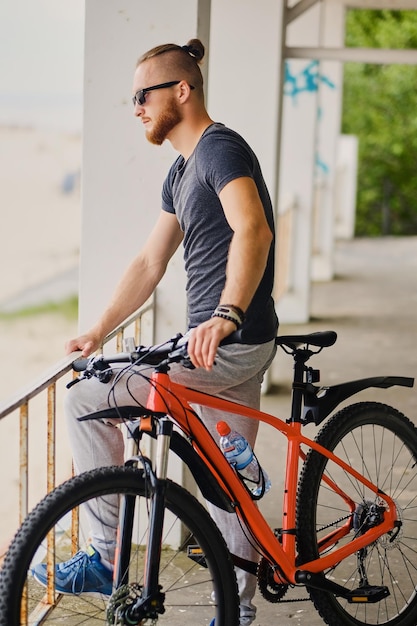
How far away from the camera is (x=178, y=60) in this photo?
8.70ft

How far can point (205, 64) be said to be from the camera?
3713mm

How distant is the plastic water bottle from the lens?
2.57m

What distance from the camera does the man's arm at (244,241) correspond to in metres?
2.40

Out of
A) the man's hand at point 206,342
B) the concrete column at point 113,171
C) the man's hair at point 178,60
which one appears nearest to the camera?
the man's hand at point 206,342

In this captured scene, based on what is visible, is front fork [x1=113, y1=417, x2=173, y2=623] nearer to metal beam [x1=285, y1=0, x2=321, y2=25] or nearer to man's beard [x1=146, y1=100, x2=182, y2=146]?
man's beard [x1=146, y1=100, x2=182, y2=146]

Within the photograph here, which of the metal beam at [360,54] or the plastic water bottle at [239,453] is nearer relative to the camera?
the plastic water bottle at [239,453]

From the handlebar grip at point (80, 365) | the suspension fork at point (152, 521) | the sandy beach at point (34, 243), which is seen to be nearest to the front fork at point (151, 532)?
the suspension fork at point (152, 521)

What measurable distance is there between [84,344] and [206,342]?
69 centimetres

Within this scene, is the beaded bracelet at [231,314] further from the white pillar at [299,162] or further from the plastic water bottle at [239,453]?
the white pillar at [299,162]

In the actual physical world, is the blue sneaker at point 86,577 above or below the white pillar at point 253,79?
below

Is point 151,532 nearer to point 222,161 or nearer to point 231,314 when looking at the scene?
point 231,314

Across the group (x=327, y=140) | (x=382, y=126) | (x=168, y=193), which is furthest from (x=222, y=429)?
(x=382, y=126)

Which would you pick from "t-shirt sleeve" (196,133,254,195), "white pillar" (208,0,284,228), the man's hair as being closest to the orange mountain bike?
"t-shirt sleeve" (196,133,254,195)

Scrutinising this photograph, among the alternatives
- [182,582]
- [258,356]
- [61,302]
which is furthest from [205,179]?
[61,302]
